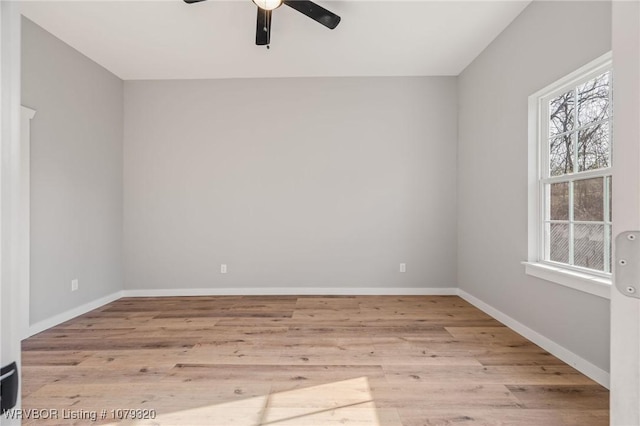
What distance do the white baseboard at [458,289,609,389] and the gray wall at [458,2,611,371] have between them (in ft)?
0.14

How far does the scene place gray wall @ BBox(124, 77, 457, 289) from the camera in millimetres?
3957

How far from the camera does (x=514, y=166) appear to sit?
2.81 metres

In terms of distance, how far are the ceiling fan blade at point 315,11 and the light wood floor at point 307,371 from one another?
103 inches

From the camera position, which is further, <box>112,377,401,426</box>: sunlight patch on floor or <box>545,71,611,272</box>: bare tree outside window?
<box>545,71,611,272</box>: bare tree outside window

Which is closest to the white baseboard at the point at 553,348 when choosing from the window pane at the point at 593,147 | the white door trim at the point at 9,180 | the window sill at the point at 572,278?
the window sill at the point at 572,278

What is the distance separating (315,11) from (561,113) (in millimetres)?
2068

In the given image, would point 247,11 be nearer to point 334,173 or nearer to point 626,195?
point 334,173

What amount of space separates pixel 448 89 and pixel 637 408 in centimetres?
413

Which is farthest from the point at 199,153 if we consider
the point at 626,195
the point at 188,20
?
the point at 626,195

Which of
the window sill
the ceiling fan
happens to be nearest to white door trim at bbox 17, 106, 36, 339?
the ceiling fan

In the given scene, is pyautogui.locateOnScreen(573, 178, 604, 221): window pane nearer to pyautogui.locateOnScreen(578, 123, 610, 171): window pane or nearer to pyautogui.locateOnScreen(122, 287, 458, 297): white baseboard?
pyautogui.locateOnScreen(578, 123, 610, 171): window pane

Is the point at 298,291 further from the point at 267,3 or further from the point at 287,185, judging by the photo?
the point at 267,3

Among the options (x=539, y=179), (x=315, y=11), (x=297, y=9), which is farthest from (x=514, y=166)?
(x=297, y=9)

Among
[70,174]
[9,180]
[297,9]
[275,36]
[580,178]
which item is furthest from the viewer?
[70,174]
